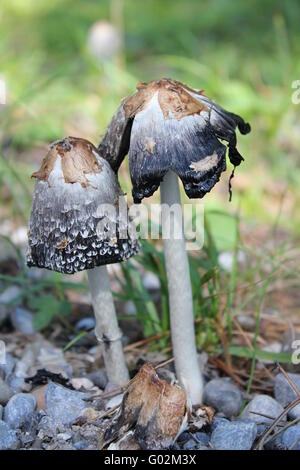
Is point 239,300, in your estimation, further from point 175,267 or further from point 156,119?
point 156,119

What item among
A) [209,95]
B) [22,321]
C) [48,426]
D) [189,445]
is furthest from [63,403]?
[209,95]

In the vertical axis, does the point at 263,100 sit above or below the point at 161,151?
Answer: above

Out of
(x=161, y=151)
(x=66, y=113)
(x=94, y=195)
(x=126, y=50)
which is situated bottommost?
(x=94, y=195)

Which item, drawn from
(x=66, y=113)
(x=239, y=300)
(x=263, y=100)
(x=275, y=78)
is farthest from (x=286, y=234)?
(x=275, y=78)

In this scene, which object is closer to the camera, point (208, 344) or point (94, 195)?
point (94, 195)

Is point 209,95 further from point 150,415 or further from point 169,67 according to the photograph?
point 150,415

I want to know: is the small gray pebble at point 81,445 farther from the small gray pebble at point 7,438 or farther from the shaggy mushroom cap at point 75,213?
the shaggy mushroom cap at point 75,213

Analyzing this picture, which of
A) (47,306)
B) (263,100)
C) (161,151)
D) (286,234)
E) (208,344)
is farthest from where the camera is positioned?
(263,100)

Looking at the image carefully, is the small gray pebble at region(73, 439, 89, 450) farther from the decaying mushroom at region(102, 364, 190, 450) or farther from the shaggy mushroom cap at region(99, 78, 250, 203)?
the shaggy mushroom cap at region(99, 78, 250, 203)
